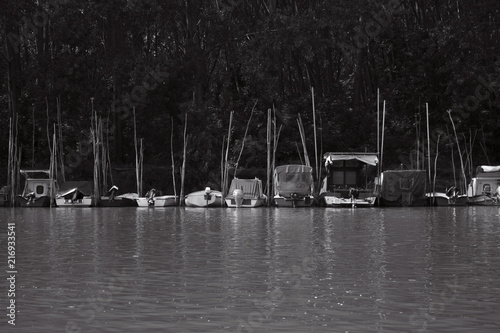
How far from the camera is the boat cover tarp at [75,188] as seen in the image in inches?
3034

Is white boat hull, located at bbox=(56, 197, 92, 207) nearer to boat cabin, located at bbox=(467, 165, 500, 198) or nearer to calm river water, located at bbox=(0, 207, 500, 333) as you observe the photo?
calm river water, located at bbox=(0, 207, 500, 333)

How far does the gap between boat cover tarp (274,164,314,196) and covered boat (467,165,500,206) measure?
35.1 ft

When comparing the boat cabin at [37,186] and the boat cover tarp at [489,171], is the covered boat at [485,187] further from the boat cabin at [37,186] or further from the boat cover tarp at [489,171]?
the boat cabin at [37,186]

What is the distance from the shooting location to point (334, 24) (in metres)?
81.4

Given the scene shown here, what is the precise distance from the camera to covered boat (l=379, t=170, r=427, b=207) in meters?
74.9

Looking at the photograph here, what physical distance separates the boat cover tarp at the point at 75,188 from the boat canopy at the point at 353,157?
52.2 ft

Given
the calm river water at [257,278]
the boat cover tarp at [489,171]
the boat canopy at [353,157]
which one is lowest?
the calm river water at [257,278]

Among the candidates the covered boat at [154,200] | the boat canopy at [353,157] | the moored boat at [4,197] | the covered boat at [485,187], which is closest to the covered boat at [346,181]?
the boat canopy at [353,157]

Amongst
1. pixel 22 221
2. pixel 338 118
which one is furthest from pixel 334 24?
pixel 22 221

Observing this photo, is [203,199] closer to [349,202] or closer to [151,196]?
[151,196]

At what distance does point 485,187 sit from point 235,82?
21.4 meters

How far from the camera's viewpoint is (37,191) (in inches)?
3118

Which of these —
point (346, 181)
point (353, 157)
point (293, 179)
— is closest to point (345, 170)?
point (346, 181)

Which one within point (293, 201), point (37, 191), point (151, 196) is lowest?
point (293, 201)
